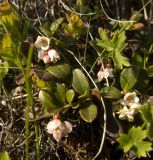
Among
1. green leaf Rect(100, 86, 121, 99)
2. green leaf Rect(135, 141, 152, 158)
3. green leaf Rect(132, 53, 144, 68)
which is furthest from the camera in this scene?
green leaf Rect(132, 53, 144, 68)

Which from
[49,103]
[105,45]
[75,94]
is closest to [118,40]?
[105,45]

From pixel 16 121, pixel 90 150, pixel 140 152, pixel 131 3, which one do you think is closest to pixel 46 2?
pixel 131 3

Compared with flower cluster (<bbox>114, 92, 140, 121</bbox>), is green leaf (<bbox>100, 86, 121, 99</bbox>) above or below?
above

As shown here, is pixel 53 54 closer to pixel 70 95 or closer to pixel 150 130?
pixel 70 95

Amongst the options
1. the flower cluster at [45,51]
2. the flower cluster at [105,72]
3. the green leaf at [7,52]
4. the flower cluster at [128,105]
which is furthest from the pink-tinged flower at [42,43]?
the flower cluster at [128,105]

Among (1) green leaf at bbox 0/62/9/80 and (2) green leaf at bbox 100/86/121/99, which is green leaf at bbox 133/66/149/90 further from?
(1) green leaf at bbox 0/62/9/80

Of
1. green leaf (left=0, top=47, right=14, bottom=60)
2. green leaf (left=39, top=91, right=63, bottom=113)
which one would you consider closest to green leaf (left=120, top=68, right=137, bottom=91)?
green leaf (left=39, top=91, right=63, bottom=113)

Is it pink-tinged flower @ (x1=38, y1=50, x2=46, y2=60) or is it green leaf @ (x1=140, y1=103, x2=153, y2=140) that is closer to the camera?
green leaf @ (x1=140, y1=103, x2=153, y2=140)
